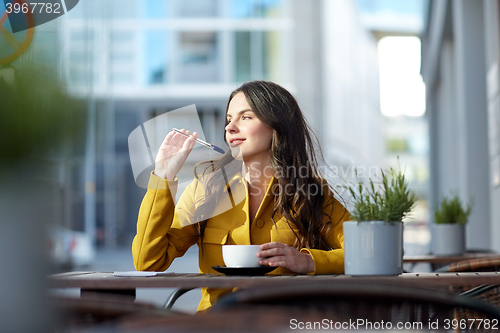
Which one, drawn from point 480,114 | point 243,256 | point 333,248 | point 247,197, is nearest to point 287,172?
point 247,197

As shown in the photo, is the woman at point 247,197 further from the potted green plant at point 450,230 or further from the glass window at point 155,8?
the glass window at point 155,8

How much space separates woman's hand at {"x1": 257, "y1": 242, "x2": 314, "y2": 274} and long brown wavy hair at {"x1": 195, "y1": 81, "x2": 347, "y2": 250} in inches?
10.6

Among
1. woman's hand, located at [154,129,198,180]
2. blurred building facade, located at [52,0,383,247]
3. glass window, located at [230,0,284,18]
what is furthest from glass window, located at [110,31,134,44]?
woman's hand, located at [154,129,198,180]

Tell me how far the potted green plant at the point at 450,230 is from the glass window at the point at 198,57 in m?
15.5

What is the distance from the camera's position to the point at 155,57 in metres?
17.8

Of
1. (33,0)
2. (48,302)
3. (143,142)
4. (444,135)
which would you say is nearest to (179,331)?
(48,302)

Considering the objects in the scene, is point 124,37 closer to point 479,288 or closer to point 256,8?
point 256,8

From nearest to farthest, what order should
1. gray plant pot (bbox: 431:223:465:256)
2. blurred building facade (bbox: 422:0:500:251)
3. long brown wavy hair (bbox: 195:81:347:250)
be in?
long brown wavy hair (bbox: 195:81:347:250) < gray plant pot (bbox: 431:223:465:256) < blurred building facade (bbox: 422:0:500:251)

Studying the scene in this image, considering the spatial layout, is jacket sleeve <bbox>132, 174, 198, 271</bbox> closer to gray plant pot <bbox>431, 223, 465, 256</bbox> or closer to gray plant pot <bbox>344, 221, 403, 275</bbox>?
gray plant pot <bbox>344, 221, 403, 275</bbox>

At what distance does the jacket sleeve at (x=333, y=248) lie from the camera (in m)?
1.52

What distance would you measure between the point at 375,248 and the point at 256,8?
17045 millimetres

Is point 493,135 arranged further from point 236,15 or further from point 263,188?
point 236,15

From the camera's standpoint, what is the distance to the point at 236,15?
17703 mm

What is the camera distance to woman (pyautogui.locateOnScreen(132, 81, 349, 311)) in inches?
66.2
